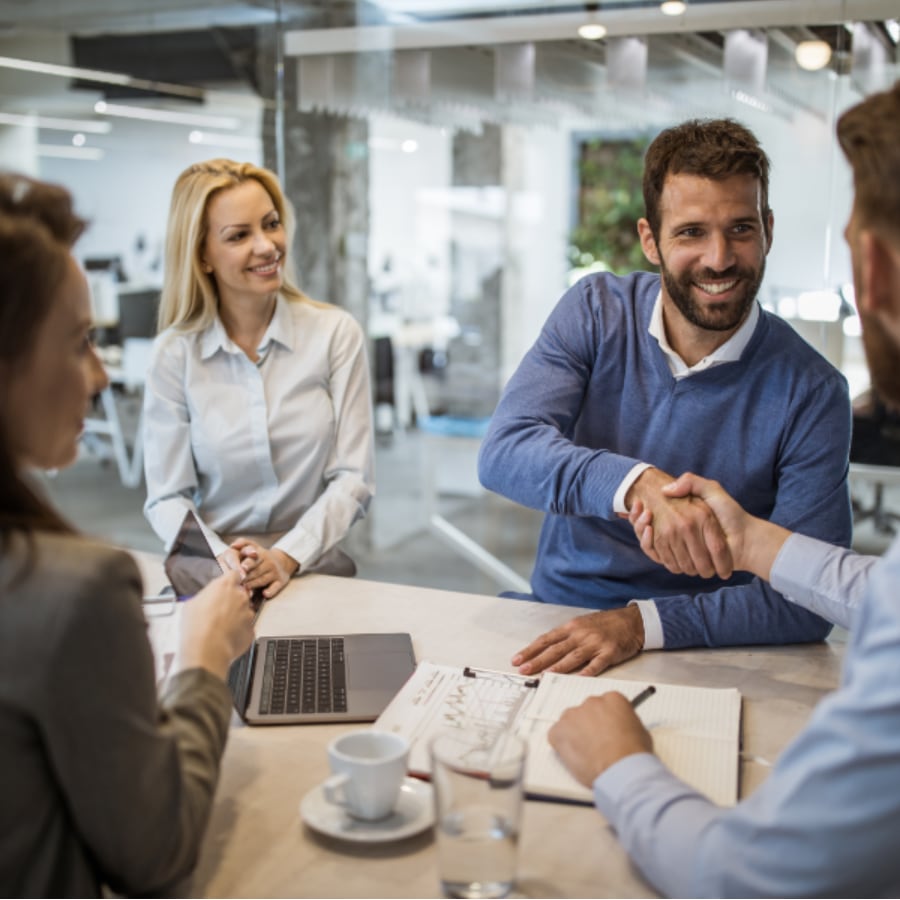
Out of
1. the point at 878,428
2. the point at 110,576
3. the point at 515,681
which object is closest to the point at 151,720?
the point at 110,576

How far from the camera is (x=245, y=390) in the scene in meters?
2.43

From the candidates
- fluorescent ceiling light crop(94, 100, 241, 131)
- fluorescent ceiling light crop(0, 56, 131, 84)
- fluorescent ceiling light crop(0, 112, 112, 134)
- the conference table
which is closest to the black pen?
the conference table

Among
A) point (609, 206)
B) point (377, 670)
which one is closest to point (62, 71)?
point (609, 206)

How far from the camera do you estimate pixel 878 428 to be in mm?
3697

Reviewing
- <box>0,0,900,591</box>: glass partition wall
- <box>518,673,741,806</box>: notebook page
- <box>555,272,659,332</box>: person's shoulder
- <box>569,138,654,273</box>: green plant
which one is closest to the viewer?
<box>518,673,741,806</box>: notebook page

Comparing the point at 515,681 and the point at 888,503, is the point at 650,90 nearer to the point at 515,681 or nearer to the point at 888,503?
the point at 888,503

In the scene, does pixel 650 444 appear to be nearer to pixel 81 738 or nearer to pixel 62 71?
pixel 81 738

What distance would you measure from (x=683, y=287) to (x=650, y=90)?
2.30 m

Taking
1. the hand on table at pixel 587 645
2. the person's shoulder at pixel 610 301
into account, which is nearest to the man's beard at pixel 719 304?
the person's shoulder at pixel 610 301

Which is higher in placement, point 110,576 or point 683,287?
point 683,287

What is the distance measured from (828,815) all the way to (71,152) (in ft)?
25.7

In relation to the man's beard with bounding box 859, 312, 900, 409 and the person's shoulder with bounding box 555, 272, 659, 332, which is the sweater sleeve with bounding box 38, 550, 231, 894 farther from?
the person's shoulder with bounding box 555, 272, 659, 332

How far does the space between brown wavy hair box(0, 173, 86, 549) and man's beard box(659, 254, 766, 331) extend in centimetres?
130

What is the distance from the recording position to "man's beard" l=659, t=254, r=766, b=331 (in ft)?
6.38
